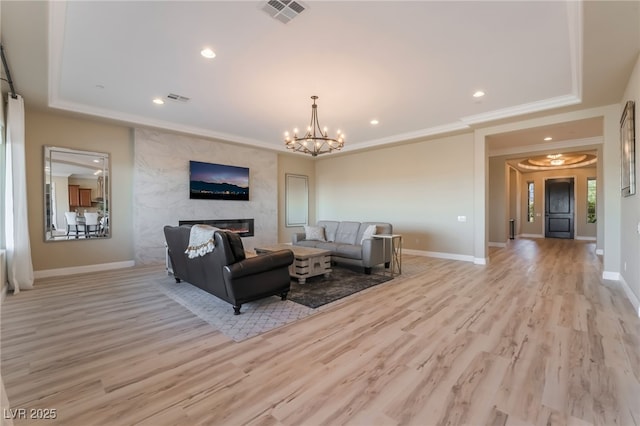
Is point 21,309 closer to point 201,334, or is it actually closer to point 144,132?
point 201,334

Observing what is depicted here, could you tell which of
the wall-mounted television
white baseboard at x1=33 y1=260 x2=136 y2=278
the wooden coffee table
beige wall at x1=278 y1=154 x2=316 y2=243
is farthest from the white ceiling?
beige wall at x1=278 y1=154 x2=316 y2=243

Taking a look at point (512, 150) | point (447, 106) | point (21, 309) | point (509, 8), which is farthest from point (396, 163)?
point (21, 309)

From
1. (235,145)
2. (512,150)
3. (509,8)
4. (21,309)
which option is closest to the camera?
(509,8)

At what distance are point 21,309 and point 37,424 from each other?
107 inches

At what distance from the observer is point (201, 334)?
2.86 m

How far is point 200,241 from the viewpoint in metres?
3.54

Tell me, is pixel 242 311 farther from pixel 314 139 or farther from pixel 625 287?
pixel 625 287

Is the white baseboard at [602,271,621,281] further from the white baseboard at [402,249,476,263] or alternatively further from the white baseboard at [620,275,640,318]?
the white baseboard at [402,249,476,263]

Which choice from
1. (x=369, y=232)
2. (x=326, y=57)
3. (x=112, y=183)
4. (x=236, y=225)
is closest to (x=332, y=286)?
(x=369, y=232)

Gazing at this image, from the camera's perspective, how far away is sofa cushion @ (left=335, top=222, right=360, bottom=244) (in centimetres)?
625

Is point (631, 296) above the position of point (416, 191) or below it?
below

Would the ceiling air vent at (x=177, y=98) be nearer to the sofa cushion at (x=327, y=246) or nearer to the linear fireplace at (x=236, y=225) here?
the linear fireplace at (x=236, y=225)

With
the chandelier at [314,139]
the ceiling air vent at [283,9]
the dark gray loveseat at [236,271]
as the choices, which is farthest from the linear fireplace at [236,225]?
the ceiling air vent at [283,9]

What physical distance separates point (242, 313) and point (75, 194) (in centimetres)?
462
